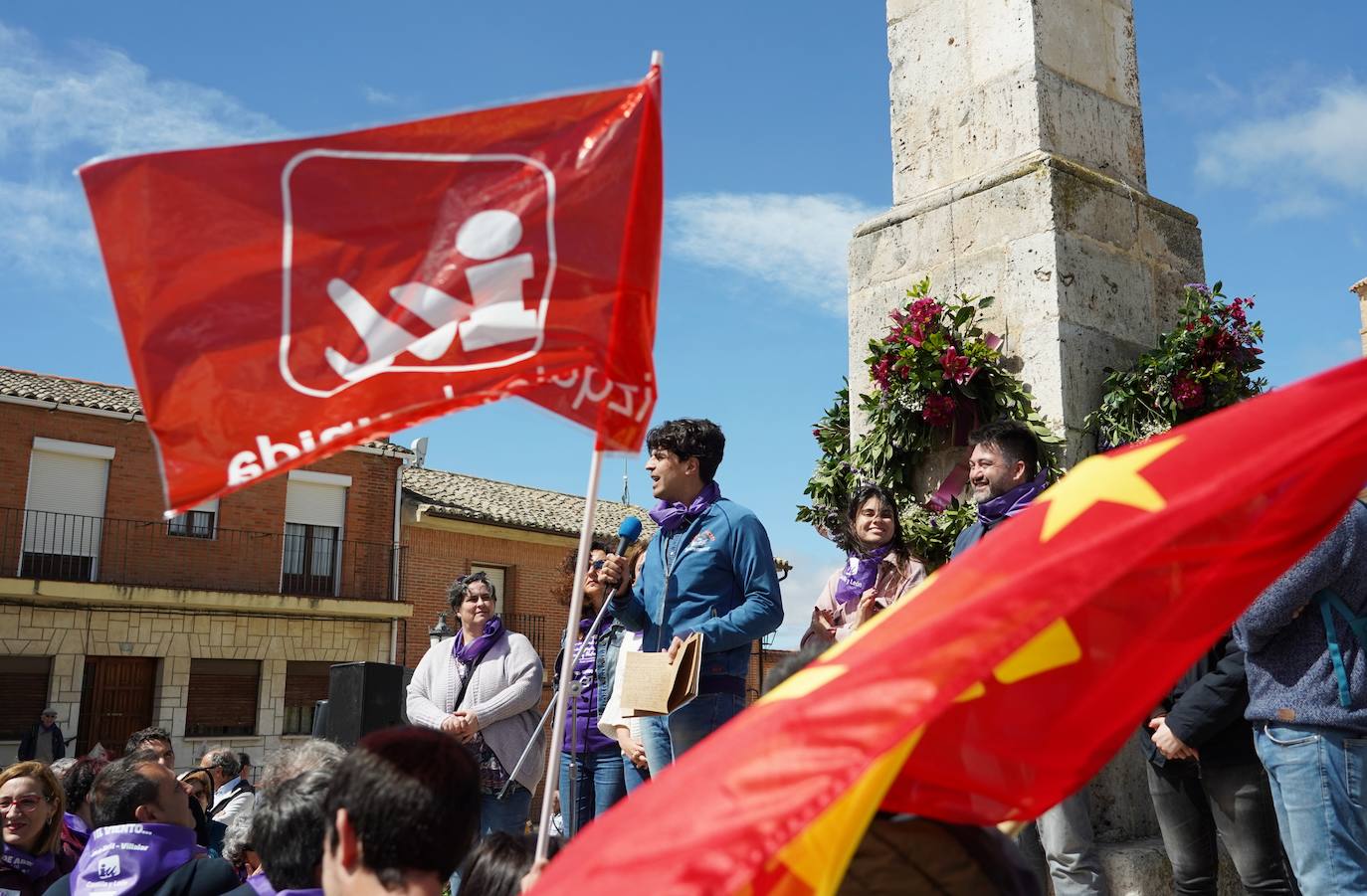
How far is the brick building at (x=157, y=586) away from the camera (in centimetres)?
2309

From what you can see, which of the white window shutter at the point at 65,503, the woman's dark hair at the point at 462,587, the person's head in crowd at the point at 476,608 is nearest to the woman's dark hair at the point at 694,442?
the person's head in crowd at the point at 476,608

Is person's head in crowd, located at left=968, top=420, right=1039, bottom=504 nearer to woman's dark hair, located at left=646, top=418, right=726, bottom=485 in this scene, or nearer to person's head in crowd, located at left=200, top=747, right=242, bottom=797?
woman's dark hair, located at left=646, top=418, right=726, bottom=485

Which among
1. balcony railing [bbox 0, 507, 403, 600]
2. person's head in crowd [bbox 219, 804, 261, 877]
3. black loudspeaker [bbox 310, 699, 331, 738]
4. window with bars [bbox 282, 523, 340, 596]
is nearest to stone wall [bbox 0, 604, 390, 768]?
balcony railing [bbox 0, 507, 403, 600]

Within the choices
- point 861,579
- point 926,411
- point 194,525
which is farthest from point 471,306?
point 194,525

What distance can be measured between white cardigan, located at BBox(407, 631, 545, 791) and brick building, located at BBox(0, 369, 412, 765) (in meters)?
19.4

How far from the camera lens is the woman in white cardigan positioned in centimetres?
556

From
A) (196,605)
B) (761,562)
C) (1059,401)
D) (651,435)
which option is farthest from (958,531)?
(196,605)

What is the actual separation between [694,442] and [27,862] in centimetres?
285

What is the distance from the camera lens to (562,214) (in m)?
2.64

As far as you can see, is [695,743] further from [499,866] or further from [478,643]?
[478,643]

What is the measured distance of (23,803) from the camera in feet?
14.7

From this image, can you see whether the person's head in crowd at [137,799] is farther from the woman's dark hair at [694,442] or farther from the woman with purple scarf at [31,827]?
the woman's dark hair at [694,442]

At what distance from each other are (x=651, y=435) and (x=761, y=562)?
660 mm

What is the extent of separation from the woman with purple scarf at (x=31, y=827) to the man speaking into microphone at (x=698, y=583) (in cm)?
222
